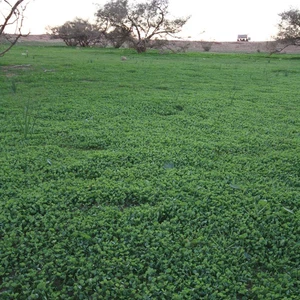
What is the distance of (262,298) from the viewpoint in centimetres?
193

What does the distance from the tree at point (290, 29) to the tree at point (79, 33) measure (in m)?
15.5

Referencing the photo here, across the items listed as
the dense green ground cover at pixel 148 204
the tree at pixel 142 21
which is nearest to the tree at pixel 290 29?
the tree at pixel 142 21

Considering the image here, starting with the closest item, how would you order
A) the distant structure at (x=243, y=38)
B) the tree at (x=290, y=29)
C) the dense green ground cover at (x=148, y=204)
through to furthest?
the dense green ground cover at (x=148, y=204) < the tree at (x=290, y=29) < the distant structure at (x=243, y=38)

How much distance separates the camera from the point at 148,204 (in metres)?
2.71

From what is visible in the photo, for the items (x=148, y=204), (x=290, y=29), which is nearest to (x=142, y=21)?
(x=290, y=29)

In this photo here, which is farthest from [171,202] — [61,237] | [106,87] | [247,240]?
[106,87]

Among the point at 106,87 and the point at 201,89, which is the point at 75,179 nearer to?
the point at 106,87

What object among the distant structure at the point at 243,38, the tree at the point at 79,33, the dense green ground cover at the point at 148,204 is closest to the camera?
the dense green ground cover at the point at 148,204

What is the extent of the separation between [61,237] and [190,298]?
36.7 inches

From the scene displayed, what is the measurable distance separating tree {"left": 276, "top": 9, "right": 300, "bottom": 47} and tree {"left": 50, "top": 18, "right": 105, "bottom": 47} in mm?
15483

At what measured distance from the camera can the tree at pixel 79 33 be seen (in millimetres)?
32156

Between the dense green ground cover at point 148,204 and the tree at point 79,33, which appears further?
the tree at point 79,33

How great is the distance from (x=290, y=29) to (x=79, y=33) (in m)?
A: 18.9

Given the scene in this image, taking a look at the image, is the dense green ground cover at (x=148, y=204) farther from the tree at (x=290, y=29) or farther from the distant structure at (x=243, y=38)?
the distant structure at (x=243, y=38)
